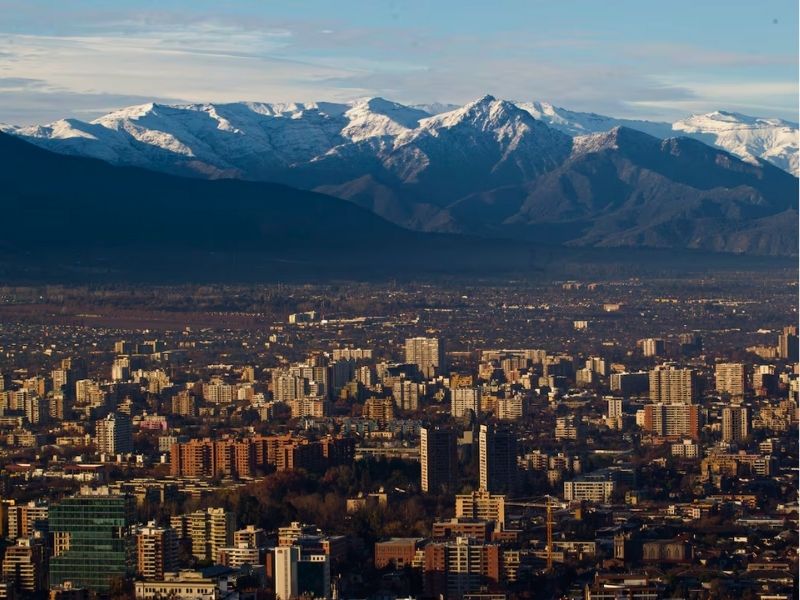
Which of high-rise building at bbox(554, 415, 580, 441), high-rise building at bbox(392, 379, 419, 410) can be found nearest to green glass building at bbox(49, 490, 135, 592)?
high-rise building at bbox(554, 415, 580, 441)

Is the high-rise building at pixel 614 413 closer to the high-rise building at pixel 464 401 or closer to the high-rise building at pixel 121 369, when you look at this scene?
the high-rise building at pixel 464 401

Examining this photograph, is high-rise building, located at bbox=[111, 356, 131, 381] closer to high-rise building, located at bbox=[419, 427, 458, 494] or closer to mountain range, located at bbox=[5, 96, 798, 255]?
high-rise building, located at bbox=[419, 427, 458, 494]

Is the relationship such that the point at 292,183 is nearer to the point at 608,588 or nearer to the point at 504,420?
the point at 504,420

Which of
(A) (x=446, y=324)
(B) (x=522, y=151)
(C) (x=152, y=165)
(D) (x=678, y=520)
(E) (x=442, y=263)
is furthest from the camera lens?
(B) (x=522, y=151)

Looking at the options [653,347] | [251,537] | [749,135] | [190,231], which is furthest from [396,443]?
[749,135]

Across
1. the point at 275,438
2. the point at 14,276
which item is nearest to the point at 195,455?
the point at 275,438

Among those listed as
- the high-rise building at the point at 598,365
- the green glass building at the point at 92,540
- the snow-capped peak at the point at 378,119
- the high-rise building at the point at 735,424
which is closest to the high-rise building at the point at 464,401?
the high-rise building at the point at 735,424

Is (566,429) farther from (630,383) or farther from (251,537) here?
(251,537)
